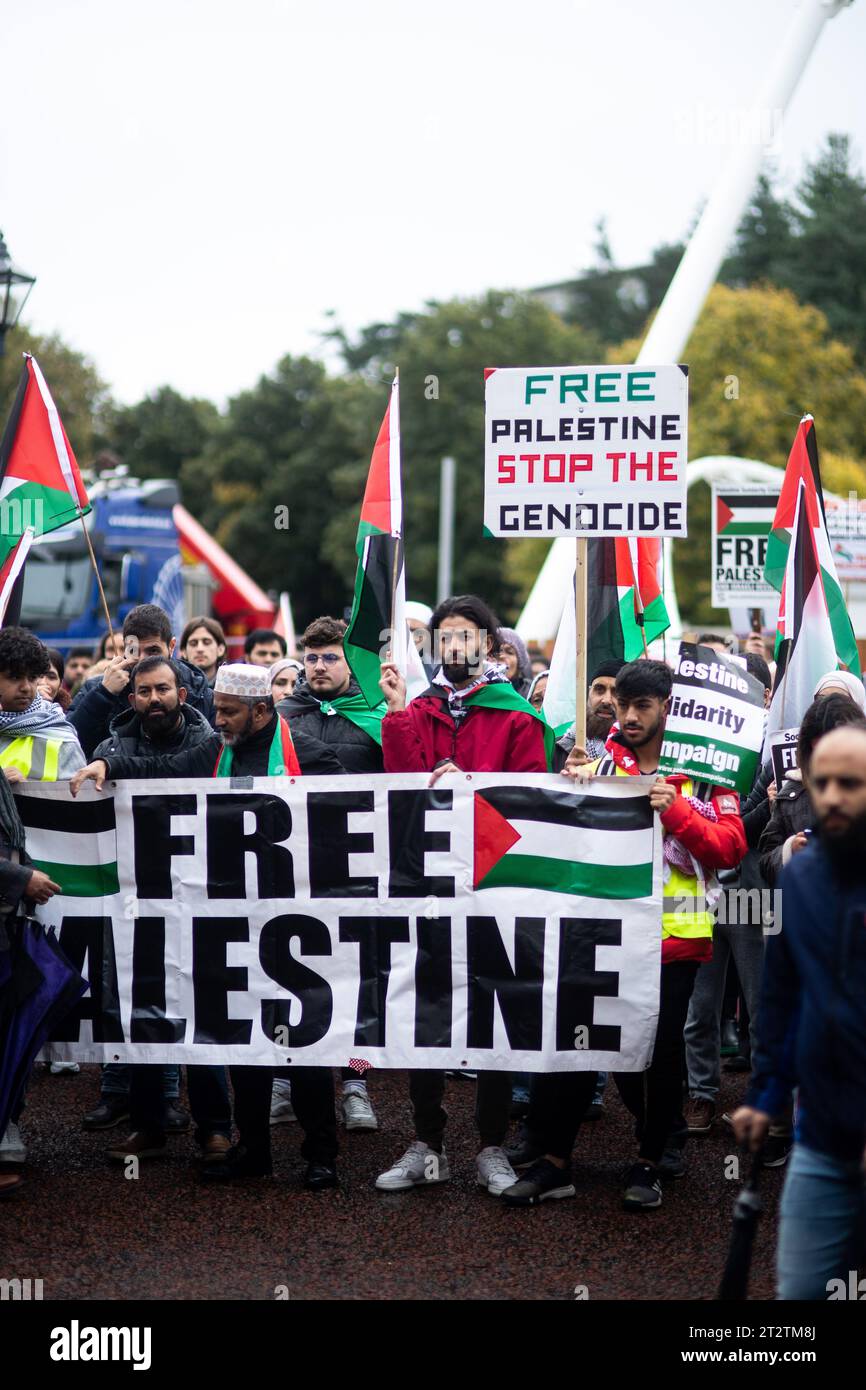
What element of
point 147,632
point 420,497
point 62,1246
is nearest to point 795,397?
point 420,497

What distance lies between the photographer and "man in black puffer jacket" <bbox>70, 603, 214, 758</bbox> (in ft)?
24.1

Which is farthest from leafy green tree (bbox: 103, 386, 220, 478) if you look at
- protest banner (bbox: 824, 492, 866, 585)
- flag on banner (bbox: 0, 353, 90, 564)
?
flag on banner (bbox: 0, 353, 90, 564)

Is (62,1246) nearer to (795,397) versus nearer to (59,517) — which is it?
(59,517)

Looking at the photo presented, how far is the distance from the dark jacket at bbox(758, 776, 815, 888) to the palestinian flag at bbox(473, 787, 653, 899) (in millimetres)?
561

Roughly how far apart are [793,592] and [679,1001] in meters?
2.80

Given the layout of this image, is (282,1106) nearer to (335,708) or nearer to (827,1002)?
(335,708)

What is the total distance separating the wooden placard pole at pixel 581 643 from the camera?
6.03 m

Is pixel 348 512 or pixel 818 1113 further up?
pixel 348 512

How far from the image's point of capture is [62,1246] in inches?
212

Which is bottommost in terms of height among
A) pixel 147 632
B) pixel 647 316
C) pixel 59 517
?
pixel 147 632

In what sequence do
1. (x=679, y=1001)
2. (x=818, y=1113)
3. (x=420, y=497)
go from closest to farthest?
(x=818, y=1113), (x=679, y=1001), (x=420, y=497)

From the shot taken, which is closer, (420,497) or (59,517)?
(59,517)

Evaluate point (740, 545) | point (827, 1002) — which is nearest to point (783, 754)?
point (827, 1002)

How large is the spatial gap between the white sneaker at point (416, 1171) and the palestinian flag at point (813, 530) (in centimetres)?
317
